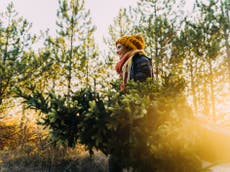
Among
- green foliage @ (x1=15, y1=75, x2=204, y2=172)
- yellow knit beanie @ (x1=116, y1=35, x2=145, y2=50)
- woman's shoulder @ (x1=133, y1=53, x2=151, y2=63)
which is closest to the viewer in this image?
green foliage @ (x1=15, y1=75, x2=204, y2=172)

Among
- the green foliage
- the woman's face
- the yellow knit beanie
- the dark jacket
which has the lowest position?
the green foliage

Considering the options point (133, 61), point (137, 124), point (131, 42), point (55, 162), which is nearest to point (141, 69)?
point (133, 61)

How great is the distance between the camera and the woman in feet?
9.06

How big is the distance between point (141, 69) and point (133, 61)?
0.54 ft

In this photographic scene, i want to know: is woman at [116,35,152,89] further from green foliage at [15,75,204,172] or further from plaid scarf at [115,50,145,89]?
green foliage at [15,75,204,172]

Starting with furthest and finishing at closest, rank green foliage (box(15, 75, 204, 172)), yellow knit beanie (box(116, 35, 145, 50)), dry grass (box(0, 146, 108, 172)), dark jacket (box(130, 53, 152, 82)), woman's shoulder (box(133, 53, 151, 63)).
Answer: dry grass (box(0, 146, 108, 172)) < yellow knit beanie (box(116, 35, 145, 50)) < woman's shoulder (box(133, 53, 151, 63)) < dark jacket (box(130, 53, 152, 82)) < green foliage (box(15, 75, 204, 172))

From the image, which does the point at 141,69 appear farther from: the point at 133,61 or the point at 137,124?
the point at 137,124

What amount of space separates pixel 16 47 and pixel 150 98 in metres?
6.37

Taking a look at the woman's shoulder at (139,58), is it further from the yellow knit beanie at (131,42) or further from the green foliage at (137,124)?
the green foliage at (137,124)

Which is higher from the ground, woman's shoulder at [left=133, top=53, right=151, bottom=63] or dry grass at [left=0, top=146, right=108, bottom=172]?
woman's shoulder at [left=133, top=53, right=151, bottom=63]

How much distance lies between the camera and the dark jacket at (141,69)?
271 centimetres

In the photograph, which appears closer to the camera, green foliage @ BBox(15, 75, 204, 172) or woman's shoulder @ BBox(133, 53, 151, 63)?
green foliage @ BBox(15, 75, 204, 172)

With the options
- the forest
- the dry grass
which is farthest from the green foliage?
the dry grass

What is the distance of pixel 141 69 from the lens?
2.77 m
